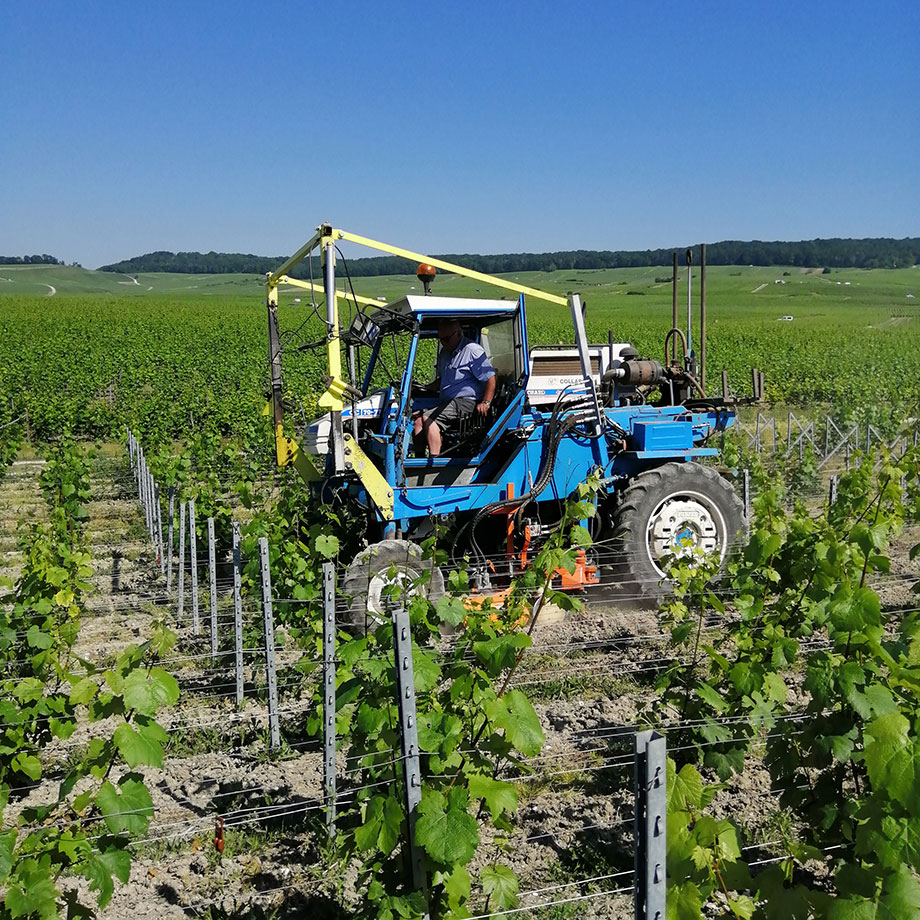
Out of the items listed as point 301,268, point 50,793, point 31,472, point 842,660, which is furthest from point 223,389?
point 842,660

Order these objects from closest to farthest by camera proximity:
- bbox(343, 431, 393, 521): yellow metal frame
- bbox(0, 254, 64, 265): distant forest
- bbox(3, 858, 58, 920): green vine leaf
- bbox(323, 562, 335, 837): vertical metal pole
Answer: bbox(3, 858, 58, 920): green vine leaf → bbox(323, 562, 335, 837): vertical metal pole → bbox(343, 431, 393, 521): yellow metal frame → bbox(0, 254, 64, 265): distant forest

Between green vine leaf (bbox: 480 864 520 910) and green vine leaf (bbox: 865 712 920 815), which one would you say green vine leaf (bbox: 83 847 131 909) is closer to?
green vine leaf (bbox: 480 864 520 910)

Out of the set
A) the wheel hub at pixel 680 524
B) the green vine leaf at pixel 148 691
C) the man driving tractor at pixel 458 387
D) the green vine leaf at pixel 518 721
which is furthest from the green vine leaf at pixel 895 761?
the wheel hub at pixel 680 524

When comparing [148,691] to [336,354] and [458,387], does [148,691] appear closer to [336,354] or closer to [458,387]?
[336,354]

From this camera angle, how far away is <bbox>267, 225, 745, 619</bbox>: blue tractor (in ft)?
21.4

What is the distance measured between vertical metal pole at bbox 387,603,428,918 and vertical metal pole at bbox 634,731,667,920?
93cm

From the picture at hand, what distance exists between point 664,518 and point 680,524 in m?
0.14

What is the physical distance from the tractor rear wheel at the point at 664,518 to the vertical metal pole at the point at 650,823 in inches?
209

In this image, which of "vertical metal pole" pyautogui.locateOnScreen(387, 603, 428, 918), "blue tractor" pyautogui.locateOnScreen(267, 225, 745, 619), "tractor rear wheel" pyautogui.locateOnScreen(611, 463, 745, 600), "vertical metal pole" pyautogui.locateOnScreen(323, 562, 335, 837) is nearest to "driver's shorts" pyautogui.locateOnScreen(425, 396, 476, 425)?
"blue tractor" pyautogui.locateOnScreen(267, 225, 745, 619)

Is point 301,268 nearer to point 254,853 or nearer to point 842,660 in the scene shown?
point 254,853

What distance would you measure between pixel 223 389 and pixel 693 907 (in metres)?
21.3

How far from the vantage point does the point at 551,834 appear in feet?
13.7

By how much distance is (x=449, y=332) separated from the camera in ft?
23.1

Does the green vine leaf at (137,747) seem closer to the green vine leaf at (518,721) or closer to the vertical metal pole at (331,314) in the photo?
the green vine leaf at (518,721)
